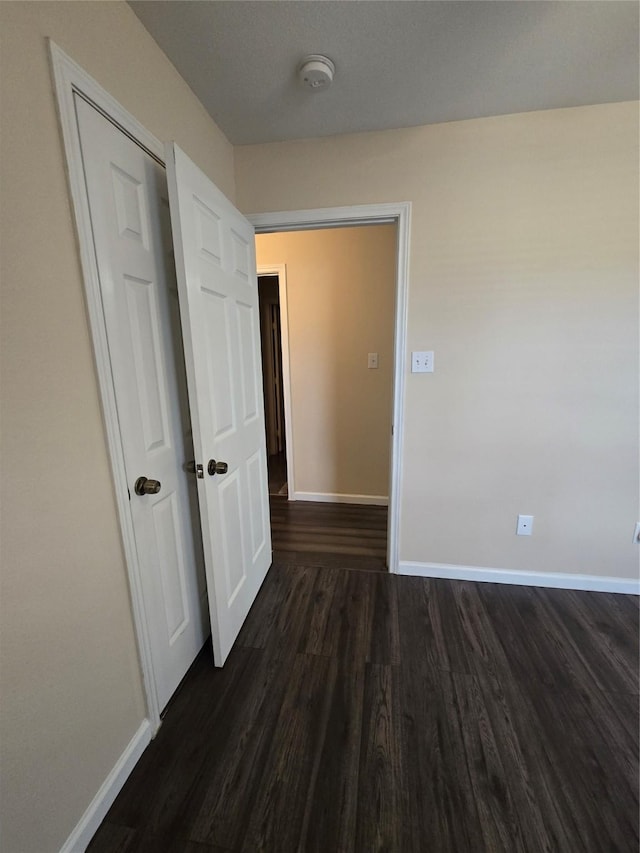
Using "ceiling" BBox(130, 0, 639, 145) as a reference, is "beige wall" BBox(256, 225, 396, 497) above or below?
below

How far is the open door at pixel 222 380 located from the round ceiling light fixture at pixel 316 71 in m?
0.53

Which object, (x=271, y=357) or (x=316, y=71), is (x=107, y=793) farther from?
(x=271, y=357)

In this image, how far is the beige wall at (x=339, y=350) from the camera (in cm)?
277

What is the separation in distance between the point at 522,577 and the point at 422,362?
1.40 metres

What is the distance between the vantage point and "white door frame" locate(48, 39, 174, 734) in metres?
0.85

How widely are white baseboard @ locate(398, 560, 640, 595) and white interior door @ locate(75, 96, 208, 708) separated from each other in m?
1.33

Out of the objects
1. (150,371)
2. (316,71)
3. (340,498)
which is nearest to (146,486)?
(150,371)

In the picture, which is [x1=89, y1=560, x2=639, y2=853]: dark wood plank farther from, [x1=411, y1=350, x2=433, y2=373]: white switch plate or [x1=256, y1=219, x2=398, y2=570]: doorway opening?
[x1=411, y1=350, x2=433, y2=373]: white switch plate

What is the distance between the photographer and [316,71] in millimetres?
1267

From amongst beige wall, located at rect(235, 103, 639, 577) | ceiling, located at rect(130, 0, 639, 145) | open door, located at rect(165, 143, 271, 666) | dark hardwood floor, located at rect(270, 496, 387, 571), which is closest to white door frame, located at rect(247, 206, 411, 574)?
beige wall, located at rect(235, 103, 639, 577)

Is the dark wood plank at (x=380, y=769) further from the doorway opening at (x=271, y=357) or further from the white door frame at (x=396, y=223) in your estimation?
the doorway opening at (x=271, y=357)

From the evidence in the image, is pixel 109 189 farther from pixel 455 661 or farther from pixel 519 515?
pixel 519 515

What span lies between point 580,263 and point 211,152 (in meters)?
1.84

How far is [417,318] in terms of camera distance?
183 centimetres
